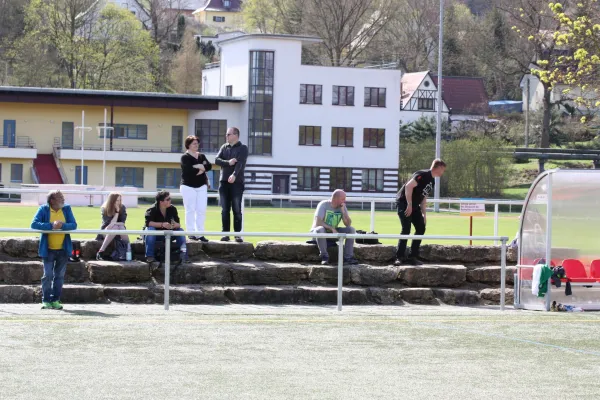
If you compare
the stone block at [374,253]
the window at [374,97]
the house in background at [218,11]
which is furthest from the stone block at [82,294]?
the house in background at [218,11]

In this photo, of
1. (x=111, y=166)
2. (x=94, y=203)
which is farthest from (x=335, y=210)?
(x=111, y=166)

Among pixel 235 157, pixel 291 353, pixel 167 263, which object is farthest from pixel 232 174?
pixel 291 353

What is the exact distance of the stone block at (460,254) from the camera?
1736 centimetres

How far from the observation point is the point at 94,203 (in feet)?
153

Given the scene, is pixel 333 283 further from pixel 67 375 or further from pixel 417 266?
pixel 67 375

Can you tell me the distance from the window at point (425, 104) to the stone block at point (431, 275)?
78235 millimetres

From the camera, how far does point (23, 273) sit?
1527cm

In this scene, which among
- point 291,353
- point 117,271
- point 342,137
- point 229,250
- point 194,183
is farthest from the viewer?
point 342,137

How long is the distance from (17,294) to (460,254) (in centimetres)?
703

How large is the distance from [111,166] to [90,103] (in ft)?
14.3

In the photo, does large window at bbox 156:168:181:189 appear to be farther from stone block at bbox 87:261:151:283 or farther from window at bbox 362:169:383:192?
stone block at bbox 87:261:151:283

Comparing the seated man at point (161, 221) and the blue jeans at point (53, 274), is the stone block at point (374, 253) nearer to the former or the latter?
the seated man at point (161, 221)

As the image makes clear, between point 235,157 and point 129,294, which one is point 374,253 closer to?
point 235,157

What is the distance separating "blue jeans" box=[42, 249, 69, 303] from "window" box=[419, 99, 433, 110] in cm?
8142
